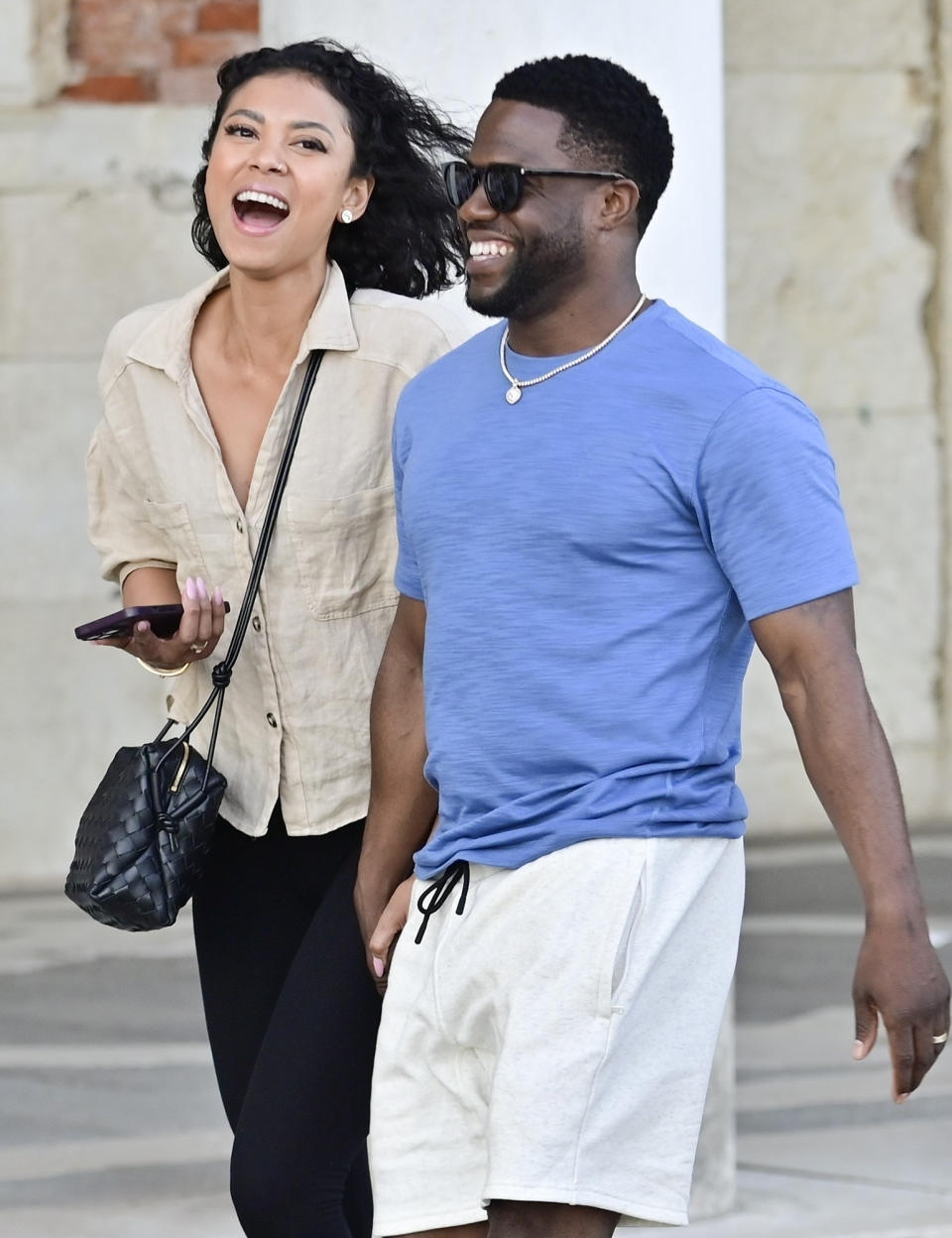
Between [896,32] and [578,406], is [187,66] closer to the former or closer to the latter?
[896,32]

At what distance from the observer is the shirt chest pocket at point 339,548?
271 centimetres

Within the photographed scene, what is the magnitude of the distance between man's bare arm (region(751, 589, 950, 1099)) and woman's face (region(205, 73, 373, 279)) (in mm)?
922

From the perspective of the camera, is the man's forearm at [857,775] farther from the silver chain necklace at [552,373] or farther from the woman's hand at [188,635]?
the woman's hand at [188,635]

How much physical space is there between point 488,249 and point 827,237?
17.9 ft

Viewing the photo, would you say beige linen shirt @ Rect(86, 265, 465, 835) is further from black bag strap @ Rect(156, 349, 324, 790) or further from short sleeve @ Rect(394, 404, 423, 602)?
short sleeve @ Rect(394, 404, 423, 602)

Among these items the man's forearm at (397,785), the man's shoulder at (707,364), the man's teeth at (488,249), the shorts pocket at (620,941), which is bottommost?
the shorts pocket at (620,941)

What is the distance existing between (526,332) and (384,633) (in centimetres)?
55

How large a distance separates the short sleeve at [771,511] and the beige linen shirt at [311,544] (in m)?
0.68

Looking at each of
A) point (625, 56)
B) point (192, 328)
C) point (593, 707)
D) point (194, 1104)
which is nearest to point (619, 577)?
point (593, 707)

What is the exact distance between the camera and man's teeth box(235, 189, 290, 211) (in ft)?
8.95

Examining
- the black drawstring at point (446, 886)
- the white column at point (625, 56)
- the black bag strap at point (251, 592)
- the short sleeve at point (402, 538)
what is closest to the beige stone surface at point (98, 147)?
the white column at point (625, 56)

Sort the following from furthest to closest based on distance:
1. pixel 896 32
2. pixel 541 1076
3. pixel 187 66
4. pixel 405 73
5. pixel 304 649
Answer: pixel 896 32 → pixel 187 66 → pixel 405 73 → pixel 304 649 → pixel 541 1076

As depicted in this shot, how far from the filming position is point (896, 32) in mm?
7586

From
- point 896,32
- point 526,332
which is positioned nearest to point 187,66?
point 896,32
